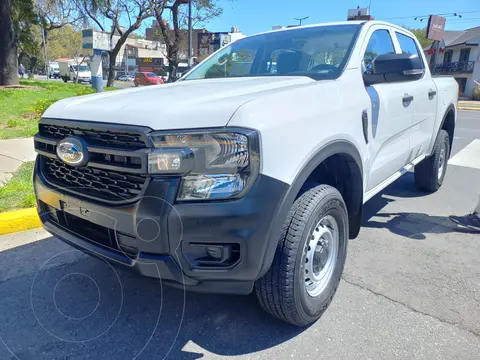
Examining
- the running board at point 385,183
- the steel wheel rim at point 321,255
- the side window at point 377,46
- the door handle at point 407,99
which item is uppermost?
the side window at point 377,46

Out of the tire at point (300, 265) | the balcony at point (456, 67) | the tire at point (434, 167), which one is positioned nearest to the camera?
the tire at point (300, 265)

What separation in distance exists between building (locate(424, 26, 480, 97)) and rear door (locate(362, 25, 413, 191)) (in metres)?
34.4

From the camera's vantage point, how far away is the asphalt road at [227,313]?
2178mm

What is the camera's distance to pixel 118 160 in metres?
1.93

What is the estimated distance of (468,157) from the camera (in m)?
7.59

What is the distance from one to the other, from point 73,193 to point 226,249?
983 mm

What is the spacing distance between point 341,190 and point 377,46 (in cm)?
141

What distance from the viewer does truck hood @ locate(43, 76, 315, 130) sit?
1.81m

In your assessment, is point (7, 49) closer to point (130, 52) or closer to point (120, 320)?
point (120, 320)

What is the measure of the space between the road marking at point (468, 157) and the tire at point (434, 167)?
2105 millimetres

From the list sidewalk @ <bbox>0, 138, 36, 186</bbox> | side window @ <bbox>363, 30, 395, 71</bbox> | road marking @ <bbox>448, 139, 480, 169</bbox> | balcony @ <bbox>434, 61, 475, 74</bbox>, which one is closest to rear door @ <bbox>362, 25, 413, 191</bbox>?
side window @ <bbox>363, 30, 395, 71</bbox>

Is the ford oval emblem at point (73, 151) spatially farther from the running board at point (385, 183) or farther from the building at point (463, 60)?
the building at point (463, 60)

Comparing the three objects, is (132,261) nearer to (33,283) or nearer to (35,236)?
(33,283)

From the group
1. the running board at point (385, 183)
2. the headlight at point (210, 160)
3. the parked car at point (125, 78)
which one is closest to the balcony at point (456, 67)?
the running board at point (385, 183)
